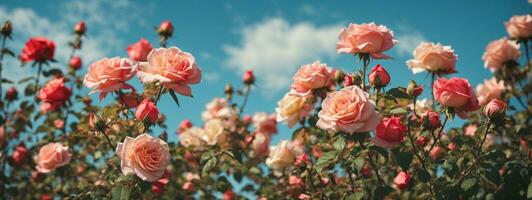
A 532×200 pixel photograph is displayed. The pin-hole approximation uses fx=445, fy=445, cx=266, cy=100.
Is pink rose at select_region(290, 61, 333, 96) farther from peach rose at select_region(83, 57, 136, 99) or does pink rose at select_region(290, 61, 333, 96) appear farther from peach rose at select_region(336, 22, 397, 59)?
peach rose at select_region(83, 57, 136, 99)

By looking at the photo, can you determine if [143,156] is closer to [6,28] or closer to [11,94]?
[6,28]

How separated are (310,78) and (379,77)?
45 centimetres

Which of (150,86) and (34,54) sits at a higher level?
(34,54)

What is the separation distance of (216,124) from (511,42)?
10.0ft

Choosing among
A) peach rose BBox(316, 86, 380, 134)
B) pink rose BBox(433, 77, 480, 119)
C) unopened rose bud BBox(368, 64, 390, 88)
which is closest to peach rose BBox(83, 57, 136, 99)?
peach rose BBox(316, 86, 380, 134)

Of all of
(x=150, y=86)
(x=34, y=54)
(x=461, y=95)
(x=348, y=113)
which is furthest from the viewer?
(x=34, y=54)

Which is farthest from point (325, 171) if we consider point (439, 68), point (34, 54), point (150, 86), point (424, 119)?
point (34, 54)

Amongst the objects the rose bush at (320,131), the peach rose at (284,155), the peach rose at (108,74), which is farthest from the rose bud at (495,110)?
the peach rose at (108,74)

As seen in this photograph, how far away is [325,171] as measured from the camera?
3.08 metres

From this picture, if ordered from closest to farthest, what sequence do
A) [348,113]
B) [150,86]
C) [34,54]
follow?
[348,113]
[150,86]
[34,54]

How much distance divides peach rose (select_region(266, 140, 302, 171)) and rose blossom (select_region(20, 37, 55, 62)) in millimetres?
2529

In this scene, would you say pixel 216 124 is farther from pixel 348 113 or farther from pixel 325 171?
pixel 348 113

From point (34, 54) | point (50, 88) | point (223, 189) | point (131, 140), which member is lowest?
point (131, 140)

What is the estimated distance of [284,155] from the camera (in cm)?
362
